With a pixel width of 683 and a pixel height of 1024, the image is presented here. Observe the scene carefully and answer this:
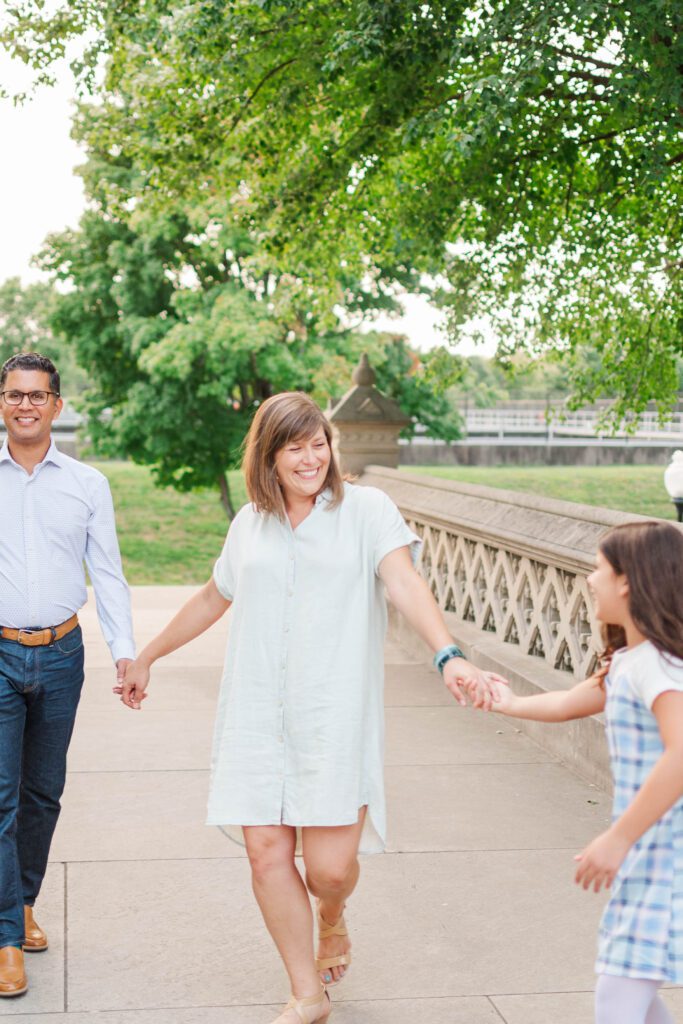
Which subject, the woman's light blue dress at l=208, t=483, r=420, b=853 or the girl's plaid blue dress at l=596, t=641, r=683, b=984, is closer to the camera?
→ the girl's plaid blue dress at l=596, t=641, r=683, b=984

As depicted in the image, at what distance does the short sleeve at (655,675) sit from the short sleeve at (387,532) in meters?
0.99

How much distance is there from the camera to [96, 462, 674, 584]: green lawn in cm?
3216

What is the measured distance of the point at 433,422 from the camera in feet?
103

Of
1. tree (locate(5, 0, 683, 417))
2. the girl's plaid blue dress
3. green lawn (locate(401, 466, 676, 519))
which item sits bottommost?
green lawn (locate(401, 466, 676, 519))

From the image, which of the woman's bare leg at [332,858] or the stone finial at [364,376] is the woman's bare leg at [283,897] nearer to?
the woman's bare leg at [332,858]

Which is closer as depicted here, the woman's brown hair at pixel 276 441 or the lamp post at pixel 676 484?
the woman's brown hair at pixel 276 441

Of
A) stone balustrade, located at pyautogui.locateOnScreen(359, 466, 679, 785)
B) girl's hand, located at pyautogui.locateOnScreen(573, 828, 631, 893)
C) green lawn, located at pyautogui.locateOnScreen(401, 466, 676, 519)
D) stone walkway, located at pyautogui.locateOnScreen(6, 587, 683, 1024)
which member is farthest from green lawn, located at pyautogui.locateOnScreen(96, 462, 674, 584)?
girl's hand, located at pyautogui.locateOnScreen(573, 828, 631, 893)

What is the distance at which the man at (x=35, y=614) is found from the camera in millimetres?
4023

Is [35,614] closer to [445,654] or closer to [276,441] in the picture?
[276,441]

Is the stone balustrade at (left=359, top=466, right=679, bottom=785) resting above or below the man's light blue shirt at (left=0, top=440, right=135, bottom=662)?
below

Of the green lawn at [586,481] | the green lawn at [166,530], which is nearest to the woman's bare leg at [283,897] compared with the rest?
the green lawn at [586,481]

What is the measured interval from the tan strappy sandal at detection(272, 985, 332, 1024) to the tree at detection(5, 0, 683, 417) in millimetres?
6098

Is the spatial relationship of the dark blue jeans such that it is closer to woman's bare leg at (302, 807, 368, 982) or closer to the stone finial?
woman's bare leg at (302, 807, 368, 982)

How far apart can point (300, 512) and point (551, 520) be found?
13.4ft
